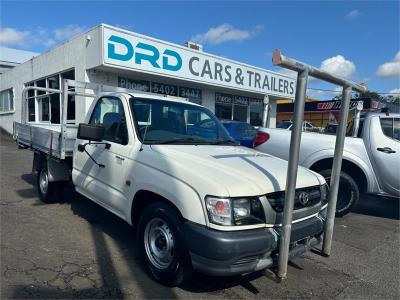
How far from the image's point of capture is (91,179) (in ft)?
15.6

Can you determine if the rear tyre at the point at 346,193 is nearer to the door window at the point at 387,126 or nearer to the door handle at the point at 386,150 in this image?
the door handle at the point at 386,150

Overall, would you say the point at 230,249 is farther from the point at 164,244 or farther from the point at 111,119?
the point at 111,119

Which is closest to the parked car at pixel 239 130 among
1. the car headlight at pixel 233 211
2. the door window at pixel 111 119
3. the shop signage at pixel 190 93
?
the shop signage at pixel 190 93

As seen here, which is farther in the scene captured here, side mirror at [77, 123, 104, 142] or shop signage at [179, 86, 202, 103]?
shop signage at [179, 86, 202, 103]

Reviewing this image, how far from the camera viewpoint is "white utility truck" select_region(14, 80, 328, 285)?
2.91 meters

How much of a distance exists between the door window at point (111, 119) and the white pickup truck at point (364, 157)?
3.29m

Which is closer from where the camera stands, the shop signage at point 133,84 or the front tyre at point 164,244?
the front tyre at point 164,244

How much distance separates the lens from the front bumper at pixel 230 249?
111 inches

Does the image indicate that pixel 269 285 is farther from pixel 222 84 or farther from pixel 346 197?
pixel 222 84

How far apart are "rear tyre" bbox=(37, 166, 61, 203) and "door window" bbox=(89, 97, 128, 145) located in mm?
1678

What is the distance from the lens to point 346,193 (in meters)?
6.04

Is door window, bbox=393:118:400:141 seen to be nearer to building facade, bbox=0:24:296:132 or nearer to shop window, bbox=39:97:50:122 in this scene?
building facade, bbox=0:24:296:132

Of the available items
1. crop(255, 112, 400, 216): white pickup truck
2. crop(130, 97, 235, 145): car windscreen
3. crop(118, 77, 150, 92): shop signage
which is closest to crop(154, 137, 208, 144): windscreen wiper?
crop(130, 97, 235, 145): car windscreen

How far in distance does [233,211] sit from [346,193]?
3.86m
